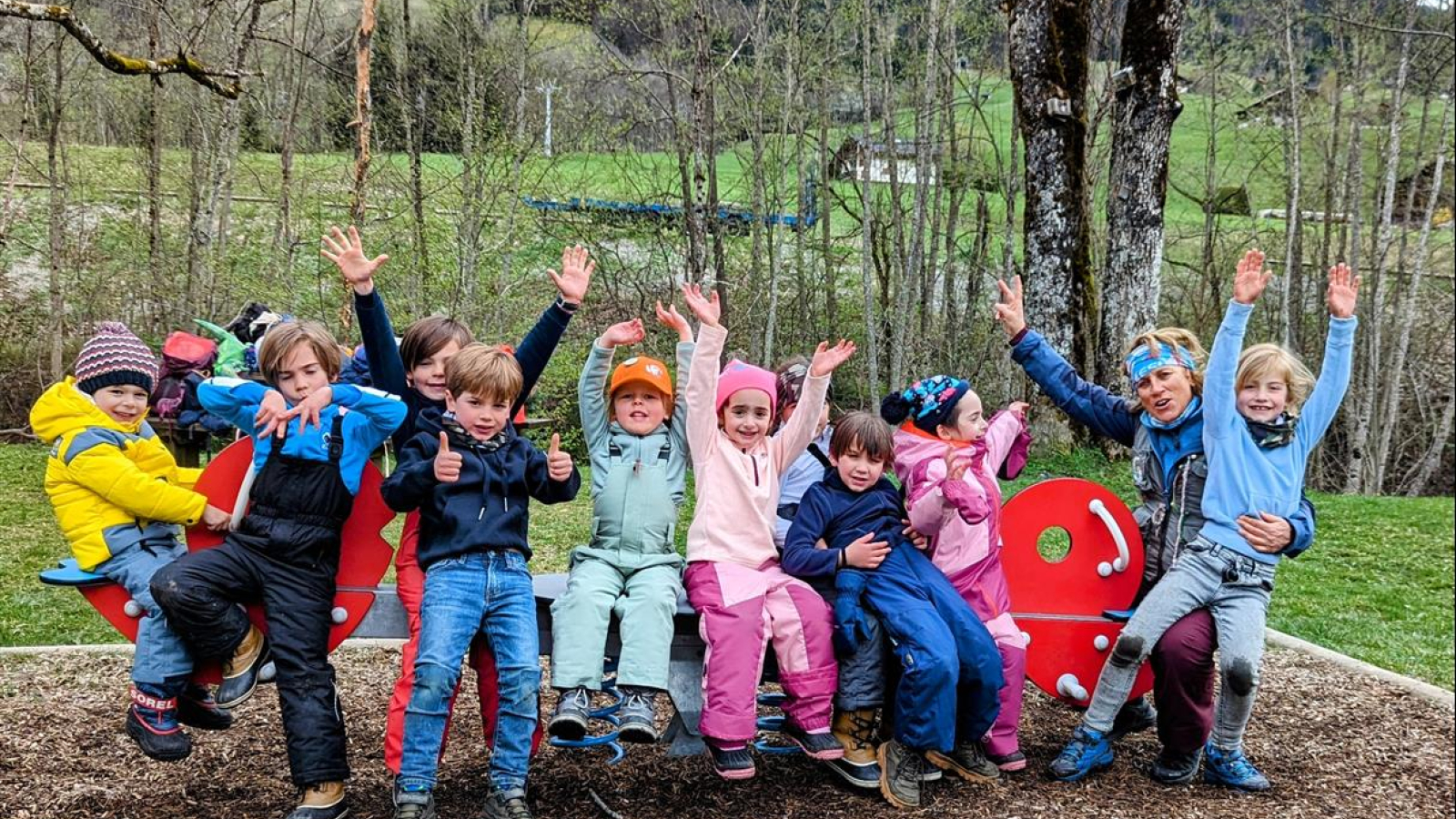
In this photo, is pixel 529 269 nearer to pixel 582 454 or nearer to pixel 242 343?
pixel 582 454

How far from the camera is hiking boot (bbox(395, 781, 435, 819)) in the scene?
343cm

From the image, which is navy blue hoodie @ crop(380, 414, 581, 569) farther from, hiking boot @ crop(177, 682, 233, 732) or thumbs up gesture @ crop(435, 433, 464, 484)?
hiking boot @ crop(177, 682, 233, 732)

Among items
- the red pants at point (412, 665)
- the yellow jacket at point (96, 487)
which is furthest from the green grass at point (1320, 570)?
the red pants at point (412, 665)

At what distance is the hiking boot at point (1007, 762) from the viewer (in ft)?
13.8

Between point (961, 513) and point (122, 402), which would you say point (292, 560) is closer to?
point (122, 402)

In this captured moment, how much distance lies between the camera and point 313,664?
11.9 feet

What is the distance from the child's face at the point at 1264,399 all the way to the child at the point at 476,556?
2465mm

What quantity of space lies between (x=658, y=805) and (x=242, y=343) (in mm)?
3422

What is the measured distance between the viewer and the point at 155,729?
3631mm

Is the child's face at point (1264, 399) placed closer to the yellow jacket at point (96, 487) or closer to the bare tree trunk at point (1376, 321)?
the yellow jacket at point (96, 487)

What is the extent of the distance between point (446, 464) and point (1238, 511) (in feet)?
9.15

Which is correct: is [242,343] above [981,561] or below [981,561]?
above

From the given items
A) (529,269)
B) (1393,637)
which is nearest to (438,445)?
(1393,637)

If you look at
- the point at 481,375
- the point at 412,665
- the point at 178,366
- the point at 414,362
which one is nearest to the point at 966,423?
the point at 481,375
